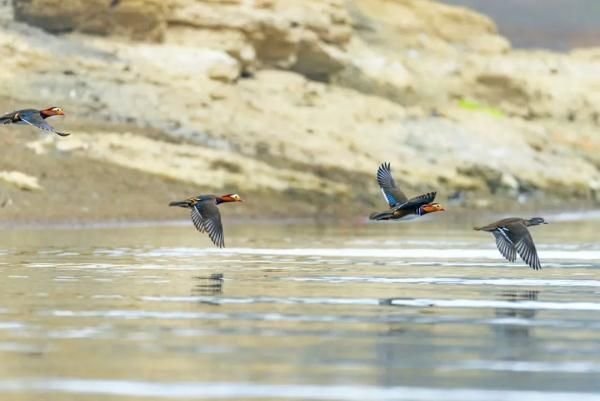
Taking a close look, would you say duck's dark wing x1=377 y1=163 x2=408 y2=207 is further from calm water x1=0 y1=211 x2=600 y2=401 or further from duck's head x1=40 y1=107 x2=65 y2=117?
duck's head x1=40 y1=107 x2=65 y2=117

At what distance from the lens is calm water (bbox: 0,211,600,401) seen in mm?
15234

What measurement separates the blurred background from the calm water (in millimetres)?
20323

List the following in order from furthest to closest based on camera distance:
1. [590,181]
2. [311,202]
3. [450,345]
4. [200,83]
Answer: [590,181] → [200,83] → [311,202] → [450,345]

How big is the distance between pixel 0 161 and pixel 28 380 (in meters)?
42.1

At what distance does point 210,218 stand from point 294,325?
11.1 meters

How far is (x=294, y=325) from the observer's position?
2002 centimetres

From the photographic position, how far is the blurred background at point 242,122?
195 ft

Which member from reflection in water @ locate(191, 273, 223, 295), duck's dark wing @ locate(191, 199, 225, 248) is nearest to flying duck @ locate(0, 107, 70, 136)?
duck's dark wing @ locate(191, 199, 225, 248)

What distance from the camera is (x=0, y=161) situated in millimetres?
56688

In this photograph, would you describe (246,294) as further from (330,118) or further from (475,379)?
(330,118)

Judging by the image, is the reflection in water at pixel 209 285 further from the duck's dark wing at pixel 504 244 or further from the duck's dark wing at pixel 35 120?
the duck's dark wing at pixel 504 244

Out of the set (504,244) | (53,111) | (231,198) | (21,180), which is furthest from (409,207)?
(21,180)

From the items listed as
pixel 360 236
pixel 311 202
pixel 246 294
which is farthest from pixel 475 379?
pixel 311 202

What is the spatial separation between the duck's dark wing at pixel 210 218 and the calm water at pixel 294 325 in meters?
0.53
